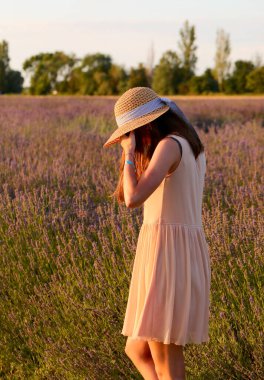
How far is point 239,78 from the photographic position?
61.3 metres

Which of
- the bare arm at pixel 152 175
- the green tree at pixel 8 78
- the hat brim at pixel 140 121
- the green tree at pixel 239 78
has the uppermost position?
the hat brim at pixel 140 121

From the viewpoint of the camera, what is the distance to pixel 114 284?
343 cm

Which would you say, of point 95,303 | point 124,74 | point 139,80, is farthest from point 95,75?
point 95,303

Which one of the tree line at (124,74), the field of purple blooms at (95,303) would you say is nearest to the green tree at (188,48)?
the tree line at (124,74)

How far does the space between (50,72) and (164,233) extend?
2915 inches

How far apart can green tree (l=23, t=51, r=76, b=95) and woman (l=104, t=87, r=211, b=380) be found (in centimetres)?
6649

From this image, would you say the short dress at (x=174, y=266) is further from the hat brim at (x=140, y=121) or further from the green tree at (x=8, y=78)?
the green tree at (x=8, y=78)

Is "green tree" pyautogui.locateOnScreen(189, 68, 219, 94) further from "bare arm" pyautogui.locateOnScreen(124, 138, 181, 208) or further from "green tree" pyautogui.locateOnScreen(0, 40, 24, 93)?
"bare arm" pyautogui.locateOnScreen(124, 138, 181, 208)

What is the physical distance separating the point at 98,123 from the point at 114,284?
32.3ft

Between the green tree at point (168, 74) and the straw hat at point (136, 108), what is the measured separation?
56583 mm

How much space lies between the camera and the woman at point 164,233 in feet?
7.50

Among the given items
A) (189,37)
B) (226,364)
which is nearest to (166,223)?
(226,364)

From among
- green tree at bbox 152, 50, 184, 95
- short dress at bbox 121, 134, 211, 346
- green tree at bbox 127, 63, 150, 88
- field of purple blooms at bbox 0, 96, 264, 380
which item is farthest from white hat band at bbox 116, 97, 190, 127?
green tree at bbox 152, 50, 184, 95

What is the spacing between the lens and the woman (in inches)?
90.0
